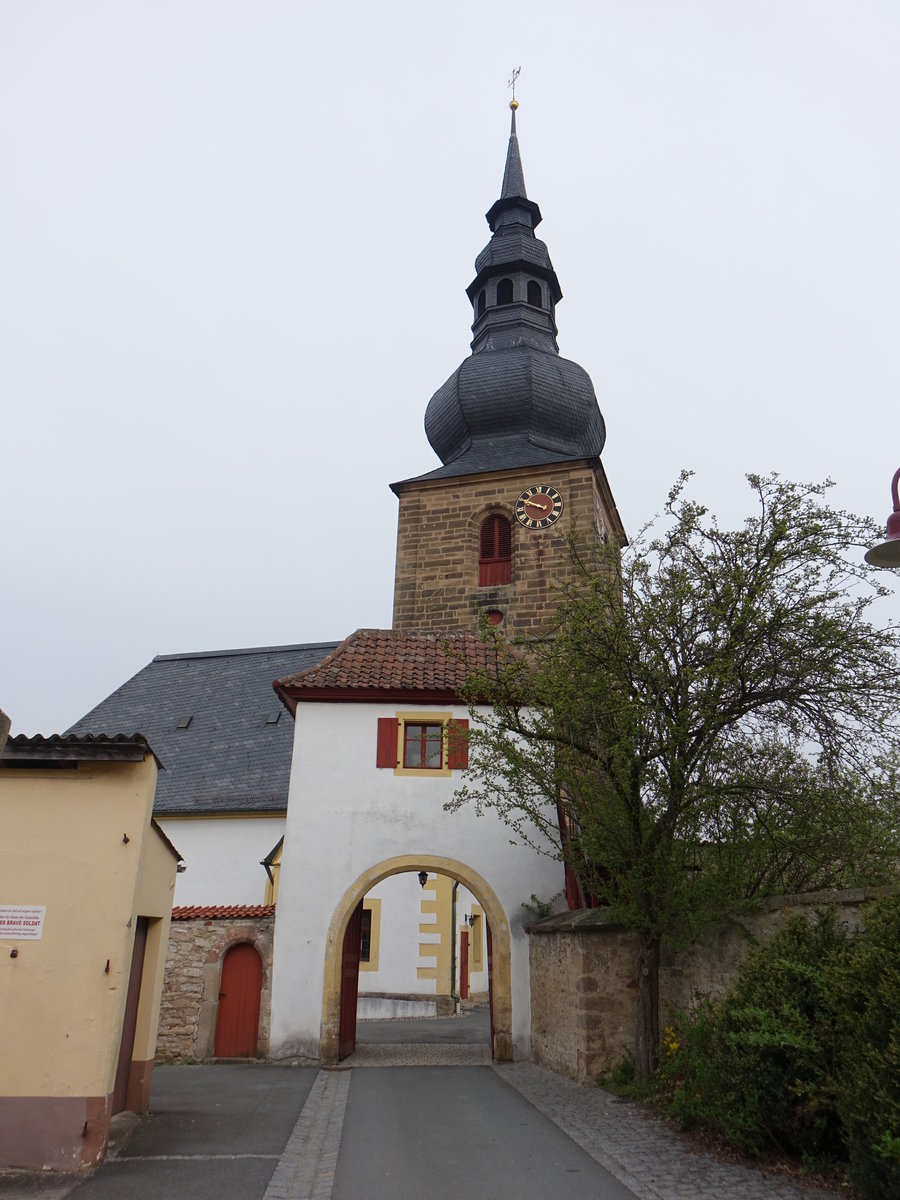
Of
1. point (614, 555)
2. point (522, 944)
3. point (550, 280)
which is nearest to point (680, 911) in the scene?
point (614, 555)

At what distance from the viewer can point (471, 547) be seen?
79.7ft

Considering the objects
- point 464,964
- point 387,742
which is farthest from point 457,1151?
Result: point 464,964

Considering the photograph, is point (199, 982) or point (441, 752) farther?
point (441, 752)

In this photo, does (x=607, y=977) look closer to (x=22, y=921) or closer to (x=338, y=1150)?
(x=338, y=1150)

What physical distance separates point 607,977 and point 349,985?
17.4 feet

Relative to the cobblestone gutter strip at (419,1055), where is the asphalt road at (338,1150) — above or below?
below

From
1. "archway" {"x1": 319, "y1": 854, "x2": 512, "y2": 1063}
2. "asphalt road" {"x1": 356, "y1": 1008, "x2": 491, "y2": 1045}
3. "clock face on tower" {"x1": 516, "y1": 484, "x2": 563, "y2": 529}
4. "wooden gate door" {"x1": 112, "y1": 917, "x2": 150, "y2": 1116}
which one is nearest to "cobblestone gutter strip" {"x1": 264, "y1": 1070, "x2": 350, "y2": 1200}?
"wooden gate door" {"x1": 112, "y1": 917, "x2": 150, "y2": 1116}

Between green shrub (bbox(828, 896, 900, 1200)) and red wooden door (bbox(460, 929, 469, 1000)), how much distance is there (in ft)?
72.0

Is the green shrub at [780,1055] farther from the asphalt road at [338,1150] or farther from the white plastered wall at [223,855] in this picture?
the white plastered wall at [223,855]

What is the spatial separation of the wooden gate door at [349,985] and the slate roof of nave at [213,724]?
26.7ft

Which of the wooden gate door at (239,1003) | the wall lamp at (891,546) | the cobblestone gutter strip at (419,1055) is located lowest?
the cobblestone gutter strip at (419,1055)

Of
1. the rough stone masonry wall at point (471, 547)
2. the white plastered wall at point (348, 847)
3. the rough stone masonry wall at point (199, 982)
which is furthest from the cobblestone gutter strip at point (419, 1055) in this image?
the rough stone masonry wall at point (471, 547)

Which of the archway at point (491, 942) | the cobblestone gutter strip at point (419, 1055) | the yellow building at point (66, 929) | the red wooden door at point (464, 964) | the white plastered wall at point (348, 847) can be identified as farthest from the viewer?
the red wooden door at point (464, 964)

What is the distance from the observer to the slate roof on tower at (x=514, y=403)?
25.9m
